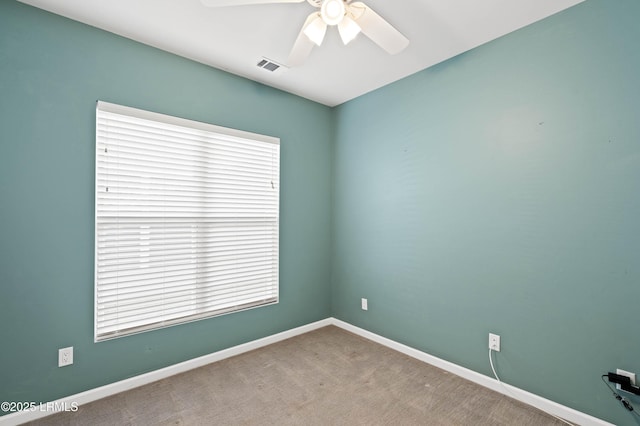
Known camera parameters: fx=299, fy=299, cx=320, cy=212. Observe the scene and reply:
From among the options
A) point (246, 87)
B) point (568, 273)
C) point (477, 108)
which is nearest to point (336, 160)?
point (246, 87)

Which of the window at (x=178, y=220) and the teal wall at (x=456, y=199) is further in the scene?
the window at (x=178, y=220)

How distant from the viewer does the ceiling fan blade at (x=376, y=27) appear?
1.58 metres

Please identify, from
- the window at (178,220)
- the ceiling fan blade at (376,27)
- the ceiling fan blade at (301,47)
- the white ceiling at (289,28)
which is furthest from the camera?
the window at (178,220)

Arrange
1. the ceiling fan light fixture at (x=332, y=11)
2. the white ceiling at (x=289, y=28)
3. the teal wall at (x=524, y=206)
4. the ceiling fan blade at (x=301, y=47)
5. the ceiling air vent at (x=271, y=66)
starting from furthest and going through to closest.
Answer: the ceiling air vent at (x=271, y=66) < the white ceiling at (x=289, y=28) < the teal wall at (x=524, y=206) < the ceiling fan blade at (x=301, y=47) < the ceiling fan light fixture at (x=332, y=11)

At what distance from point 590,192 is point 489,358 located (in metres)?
1.39

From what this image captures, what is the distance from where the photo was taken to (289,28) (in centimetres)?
214

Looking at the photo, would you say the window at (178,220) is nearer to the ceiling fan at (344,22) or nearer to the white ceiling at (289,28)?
the white ceiling at (289,28)

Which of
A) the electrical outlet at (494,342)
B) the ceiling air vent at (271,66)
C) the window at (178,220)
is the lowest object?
the electrical outlet at (494,342)

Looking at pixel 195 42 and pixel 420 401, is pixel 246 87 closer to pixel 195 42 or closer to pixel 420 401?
pixel 195 42

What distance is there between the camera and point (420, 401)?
2125 mm

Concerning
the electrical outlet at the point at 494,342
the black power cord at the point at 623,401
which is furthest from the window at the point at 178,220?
the black power cord at the point at 623,401

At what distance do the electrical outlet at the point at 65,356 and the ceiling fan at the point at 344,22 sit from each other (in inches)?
93.1

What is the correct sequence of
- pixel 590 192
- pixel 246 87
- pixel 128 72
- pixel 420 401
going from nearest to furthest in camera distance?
pixel 590 192 → pixel 420 401 → pixel 128 72 → pixel 246 87

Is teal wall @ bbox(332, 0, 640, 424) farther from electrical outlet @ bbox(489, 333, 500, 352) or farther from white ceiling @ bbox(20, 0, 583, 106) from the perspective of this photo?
white ceiling @ bbox(20, 0, 583, 106)
